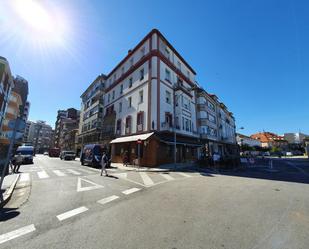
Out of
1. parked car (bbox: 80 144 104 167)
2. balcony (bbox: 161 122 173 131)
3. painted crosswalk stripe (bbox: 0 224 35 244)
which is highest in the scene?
balcony (bbox: 161 122 173 131)

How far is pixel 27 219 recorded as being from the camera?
13.9 feet

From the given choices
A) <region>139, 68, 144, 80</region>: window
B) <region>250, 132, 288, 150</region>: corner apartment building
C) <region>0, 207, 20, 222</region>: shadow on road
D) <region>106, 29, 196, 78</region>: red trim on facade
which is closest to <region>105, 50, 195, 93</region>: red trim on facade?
<region>139, 68, 144, 80</region>: window

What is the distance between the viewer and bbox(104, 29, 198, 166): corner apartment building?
67.5ft

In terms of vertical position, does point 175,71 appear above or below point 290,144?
above

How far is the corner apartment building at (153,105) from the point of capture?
20.6 meters

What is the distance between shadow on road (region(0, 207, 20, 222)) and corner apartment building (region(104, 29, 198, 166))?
13.8 m

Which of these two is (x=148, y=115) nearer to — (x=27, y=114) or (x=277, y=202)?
(x=277, y=202)

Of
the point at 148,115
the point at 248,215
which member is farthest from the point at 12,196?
the point at 148,115

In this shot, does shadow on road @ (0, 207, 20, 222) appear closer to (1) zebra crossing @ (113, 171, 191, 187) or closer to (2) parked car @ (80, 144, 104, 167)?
(1) zebra crossing @ (113, 171, 191, 187)

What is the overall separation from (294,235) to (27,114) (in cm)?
10631

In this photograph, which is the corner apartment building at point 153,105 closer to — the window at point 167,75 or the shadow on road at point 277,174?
the window at point 167,75

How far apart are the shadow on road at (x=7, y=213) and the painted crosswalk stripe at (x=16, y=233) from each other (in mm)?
1074

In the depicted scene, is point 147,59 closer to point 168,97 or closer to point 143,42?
point 143,42

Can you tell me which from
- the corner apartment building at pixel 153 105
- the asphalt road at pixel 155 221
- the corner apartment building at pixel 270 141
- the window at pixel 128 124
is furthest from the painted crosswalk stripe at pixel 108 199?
the corner apartment building at pixel 270 141
